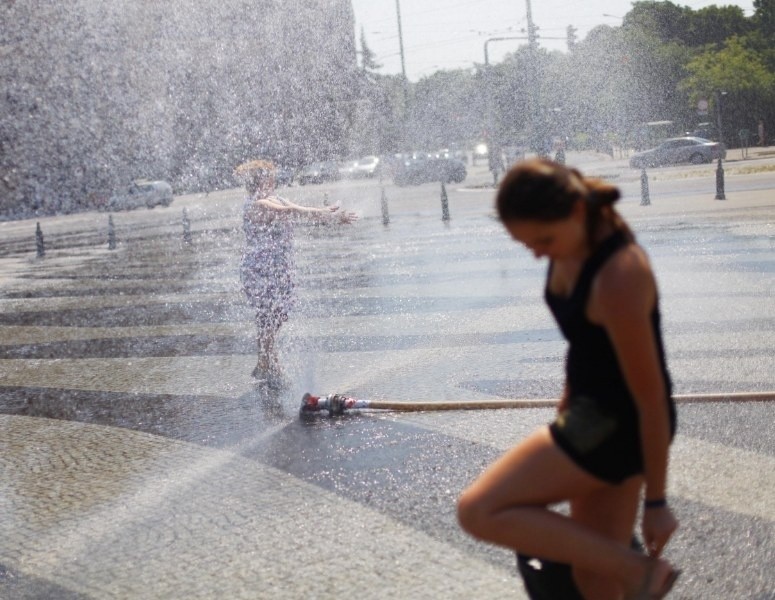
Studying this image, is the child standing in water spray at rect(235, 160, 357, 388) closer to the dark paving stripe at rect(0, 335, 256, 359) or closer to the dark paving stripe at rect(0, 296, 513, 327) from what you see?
the dark paving stripe at rect(0, 335, 256, 359)

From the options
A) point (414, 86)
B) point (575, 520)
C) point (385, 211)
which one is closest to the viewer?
point (575, 520)

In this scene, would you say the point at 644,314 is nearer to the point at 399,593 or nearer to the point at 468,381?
the point at 399,593

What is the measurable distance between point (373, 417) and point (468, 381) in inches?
41.3

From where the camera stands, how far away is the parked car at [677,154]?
1729 inches

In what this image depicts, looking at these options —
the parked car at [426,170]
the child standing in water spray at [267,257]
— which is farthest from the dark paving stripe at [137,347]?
the parked car at [426,170]

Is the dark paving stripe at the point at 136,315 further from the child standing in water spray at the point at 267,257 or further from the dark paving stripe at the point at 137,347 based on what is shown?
the child standing in water spray at the point at 267,257

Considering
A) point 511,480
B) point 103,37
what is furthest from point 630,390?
point 103,37

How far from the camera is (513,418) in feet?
20.4

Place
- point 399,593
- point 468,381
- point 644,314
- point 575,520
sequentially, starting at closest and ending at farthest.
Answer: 1. point 644,314
2. point 575,520
3. point 399,593
4. point 468,381

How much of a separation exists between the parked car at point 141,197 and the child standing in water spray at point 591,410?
4770cm

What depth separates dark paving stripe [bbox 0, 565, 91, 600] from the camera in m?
4.07

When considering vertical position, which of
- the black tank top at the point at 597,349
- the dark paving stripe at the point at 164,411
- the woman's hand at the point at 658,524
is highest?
the black tank top at the point at 597,349

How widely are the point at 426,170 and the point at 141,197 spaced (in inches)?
523

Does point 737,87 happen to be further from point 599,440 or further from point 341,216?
point 599,440
